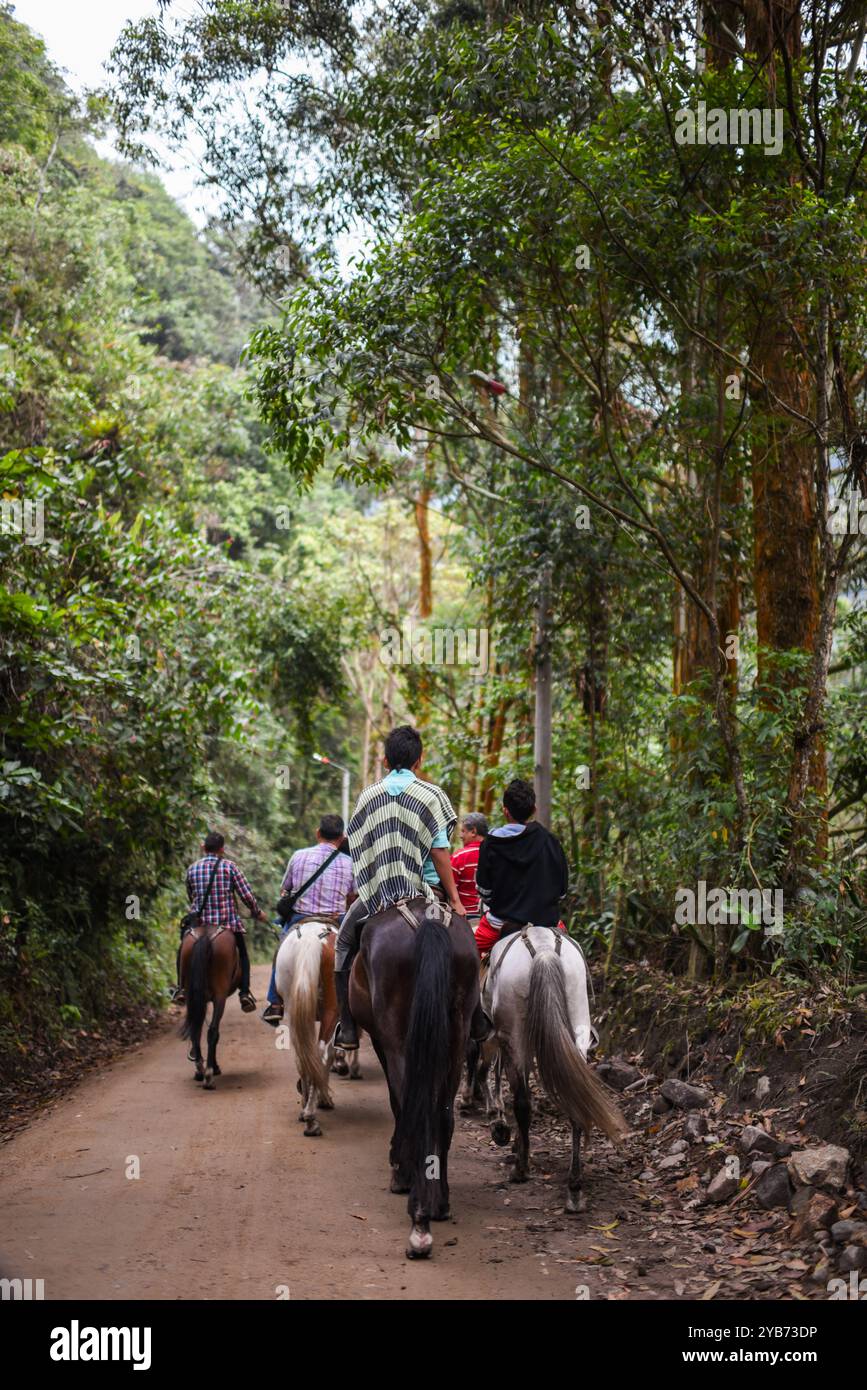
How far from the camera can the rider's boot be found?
6.76 metres

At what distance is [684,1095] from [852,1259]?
276 centimetres

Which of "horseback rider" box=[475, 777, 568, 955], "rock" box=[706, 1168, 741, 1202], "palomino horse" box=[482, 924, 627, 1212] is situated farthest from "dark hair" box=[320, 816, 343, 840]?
"rock" box=[706, 1168, 741, 1202]

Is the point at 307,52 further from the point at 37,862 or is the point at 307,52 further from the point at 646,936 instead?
the point at 646,936

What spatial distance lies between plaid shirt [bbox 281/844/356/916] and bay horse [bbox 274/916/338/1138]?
0.14 metres

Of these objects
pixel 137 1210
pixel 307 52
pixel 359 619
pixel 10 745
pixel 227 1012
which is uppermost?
pixel 307 52

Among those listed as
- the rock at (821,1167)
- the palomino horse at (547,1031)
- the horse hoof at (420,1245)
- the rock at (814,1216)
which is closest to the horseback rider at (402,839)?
the palomino horse at (547,1031)

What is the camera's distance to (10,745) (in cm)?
1084

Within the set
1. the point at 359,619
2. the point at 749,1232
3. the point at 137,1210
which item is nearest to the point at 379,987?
the point at 137,1210

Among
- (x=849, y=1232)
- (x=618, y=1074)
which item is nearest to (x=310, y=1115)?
(x=618, y=1074)

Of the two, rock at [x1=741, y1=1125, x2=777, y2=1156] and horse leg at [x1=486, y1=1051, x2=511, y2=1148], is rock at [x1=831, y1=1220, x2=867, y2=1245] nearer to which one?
rock at [x1=741, y1=1125, x2=777, y2=1156]

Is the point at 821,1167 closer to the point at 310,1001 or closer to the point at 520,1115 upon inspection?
the point at 520,1115

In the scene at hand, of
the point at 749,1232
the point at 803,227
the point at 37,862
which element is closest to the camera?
the point at 749,1232

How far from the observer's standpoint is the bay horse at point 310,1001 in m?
8.40
